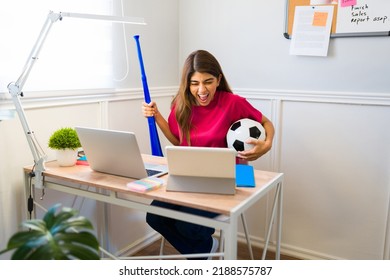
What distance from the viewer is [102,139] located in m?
1.48

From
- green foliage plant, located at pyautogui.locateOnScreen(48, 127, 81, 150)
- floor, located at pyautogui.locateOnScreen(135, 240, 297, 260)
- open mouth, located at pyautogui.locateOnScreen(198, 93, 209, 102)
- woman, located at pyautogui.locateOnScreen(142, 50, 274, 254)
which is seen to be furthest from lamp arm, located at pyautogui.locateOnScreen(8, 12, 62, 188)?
floor, located at pyautogui.locateOnScreen(135, 240, 297, 260)

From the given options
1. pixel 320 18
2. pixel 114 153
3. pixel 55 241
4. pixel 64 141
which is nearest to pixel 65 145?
pixel 64 141

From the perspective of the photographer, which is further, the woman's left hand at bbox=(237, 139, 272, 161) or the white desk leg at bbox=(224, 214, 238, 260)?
the woman's left hand at bbox=(237, 139, 272, 161)

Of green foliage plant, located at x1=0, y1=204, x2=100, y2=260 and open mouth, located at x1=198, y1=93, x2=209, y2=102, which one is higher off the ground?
open mouth, located at x1=198, y1=93, x2=209, y2=102

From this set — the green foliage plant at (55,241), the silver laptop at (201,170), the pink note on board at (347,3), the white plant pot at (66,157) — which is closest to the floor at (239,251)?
Result: the white plant pot at (66,157)

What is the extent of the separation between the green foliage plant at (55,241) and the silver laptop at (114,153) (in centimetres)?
59

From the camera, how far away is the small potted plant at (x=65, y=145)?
1.66 meters

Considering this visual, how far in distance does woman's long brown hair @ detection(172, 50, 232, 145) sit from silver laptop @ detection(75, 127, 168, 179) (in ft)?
1.24

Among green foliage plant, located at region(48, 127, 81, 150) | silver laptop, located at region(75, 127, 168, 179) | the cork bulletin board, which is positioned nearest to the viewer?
silver laptop, located at region(75, 127, 168, 179)

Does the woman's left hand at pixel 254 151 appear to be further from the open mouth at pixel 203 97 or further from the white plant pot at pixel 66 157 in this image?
the white plant pot at pixel 66 157

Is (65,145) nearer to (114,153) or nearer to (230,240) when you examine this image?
(114,153)

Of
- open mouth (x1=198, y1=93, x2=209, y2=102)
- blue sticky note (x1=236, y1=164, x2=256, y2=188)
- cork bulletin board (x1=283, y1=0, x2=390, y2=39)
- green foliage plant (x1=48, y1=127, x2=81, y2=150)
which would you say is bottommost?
blue sticky note (x1=236, y1=164, x2=256, y2=188)

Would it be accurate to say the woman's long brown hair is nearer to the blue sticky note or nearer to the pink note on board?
the blue sticky note

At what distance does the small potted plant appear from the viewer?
1.66m
